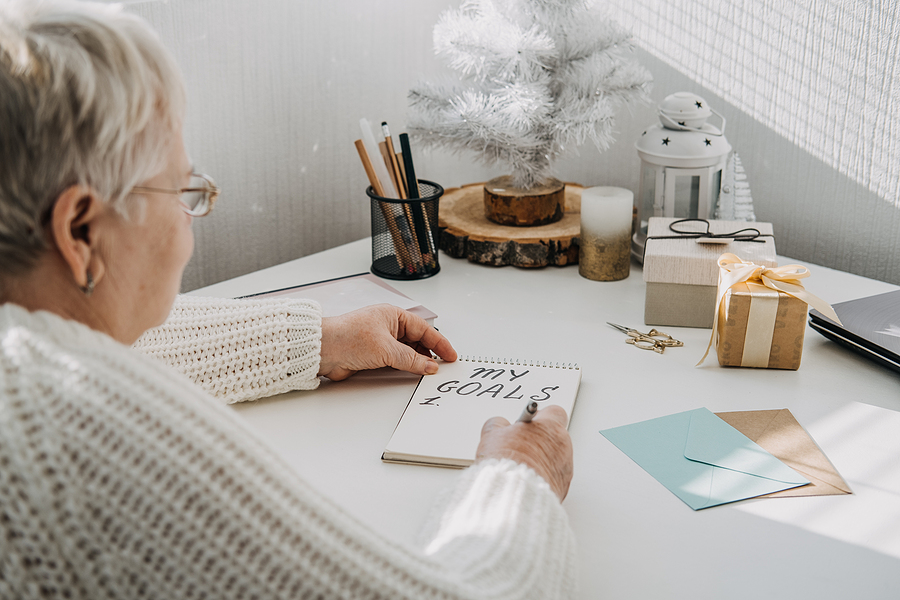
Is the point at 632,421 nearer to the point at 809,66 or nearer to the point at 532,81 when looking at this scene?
the point at 532,81

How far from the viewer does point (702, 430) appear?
791mm

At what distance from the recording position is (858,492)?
70cm

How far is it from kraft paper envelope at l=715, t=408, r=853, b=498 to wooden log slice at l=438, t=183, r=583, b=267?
1.63ft

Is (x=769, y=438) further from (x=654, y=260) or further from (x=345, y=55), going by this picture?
(x=345, y=55)

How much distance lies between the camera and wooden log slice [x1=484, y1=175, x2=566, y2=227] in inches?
51.5

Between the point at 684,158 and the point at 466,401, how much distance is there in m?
0.61

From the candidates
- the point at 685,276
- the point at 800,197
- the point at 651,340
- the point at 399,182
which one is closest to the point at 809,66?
the point at 800,197

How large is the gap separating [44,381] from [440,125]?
3.05ft

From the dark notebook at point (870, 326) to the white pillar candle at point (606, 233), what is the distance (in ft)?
1.00

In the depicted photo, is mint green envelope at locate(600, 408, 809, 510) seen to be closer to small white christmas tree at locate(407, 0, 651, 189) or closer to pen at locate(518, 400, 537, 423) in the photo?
pen at locate(518, 400, 537, 423)

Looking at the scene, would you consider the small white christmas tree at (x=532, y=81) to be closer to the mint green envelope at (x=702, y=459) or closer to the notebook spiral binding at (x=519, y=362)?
the notebook spiral binding at (x=519, y=362)

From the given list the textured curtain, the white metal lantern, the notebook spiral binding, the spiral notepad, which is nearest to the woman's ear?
the spiral notepad

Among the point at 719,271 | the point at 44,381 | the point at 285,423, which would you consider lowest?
the point at 285,423

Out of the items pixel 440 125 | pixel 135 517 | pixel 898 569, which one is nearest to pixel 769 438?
pixel 898 569
